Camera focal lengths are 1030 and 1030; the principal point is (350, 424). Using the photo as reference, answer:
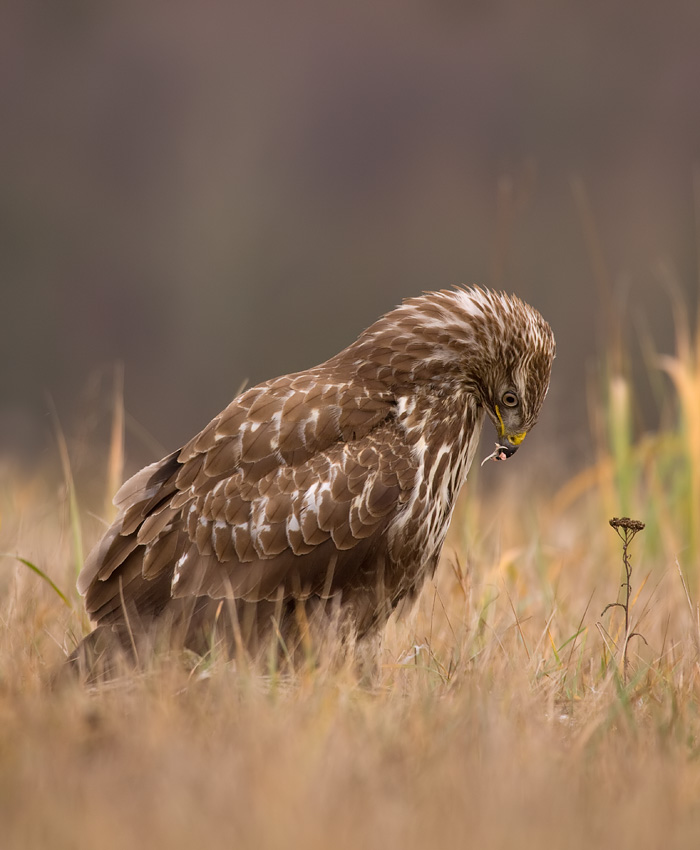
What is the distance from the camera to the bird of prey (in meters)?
2.97

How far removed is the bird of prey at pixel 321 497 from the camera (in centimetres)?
297

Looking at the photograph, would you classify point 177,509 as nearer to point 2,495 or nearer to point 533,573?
point 533,573

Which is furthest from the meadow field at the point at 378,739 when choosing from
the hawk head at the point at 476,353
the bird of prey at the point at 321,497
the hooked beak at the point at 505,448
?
the hawk head at the point at 476,353

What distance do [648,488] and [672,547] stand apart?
20.3 inches

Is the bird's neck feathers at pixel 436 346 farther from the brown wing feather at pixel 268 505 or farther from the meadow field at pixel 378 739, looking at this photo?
the meadow field at pixel 378 739

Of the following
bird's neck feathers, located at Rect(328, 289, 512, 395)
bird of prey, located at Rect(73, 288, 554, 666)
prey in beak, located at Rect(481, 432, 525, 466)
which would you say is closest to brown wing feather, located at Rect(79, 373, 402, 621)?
bird of prey, located at Rect(73, 288, 554, 666)

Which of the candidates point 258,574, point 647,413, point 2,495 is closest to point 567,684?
point 258,574

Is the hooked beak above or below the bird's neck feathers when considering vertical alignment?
below

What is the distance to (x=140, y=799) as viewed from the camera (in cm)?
179

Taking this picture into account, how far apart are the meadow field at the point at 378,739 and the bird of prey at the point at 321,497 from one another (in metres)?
0.21

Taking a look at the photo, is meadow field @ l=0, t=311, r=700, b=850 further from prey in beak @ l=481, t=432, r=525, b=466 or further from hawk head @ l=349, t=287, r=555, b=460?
hawk head @ l=349, t=287, r=555, b=460

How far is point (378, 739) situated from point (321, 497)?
0.94 meters

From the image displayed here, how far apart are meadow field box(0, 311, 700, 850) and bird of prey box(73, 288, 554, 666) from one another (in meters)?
0.21

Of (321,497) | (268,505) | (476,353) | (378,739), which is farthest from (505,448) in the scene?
(378,739)
